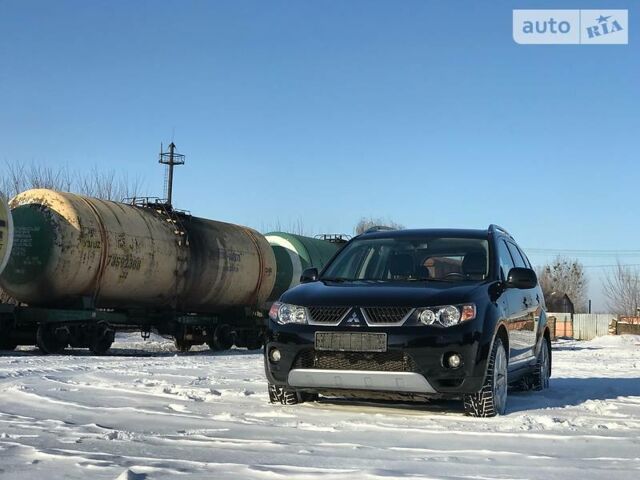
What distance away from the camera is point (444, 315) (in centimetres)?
611

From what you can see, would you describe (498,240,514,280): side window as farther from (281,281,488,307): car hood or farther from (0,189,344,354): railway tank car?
(0,189,344,354): railway tank car

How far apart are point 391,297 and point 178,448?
2.14m

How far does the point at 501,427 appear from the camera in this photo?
5.89 metres

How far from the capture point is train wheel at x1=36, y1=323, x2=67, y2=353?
1631 centimetres

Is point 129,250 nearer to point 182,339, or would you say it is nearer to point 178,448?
point 182,339

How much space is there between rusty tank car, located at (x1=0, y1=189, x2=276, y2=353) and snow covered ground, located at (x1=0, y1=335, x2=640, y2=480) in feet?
25.5

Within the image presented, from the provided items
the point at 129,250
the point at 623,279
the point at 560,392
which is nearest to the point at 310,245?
the point at 129,250

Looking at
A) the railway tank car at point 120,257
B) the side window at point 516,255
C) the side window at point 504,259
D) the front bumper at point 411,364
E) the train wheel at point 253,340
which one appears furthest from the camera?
the train wheel at point 253,340

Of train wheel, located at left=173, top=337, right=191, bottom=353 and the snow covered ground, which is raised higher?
the snow covered ground

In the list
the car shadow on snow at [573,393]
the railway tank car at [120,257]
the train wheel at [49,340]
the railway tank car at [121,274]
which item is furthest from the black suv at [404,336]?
the train wheel at [49,340]

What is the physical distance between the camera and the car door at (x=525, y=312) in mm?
7676

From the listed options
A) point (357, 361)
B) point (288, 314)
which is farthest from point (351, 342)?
point (288, 314)

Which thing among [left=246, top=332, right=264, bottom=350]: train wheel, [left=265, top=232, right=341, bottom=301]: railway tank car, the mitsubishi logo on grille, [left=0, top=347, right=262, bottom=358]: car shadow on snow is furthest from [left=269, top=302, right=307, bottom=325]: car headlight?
[left=265, top=232, right=341, bottom=301]: railway tank car

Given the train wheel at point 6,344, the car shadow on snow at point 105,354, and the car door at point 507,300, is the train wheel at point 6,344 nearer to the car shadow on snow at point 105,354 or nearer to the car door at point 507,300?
the car shadow on snow at point 105,354
